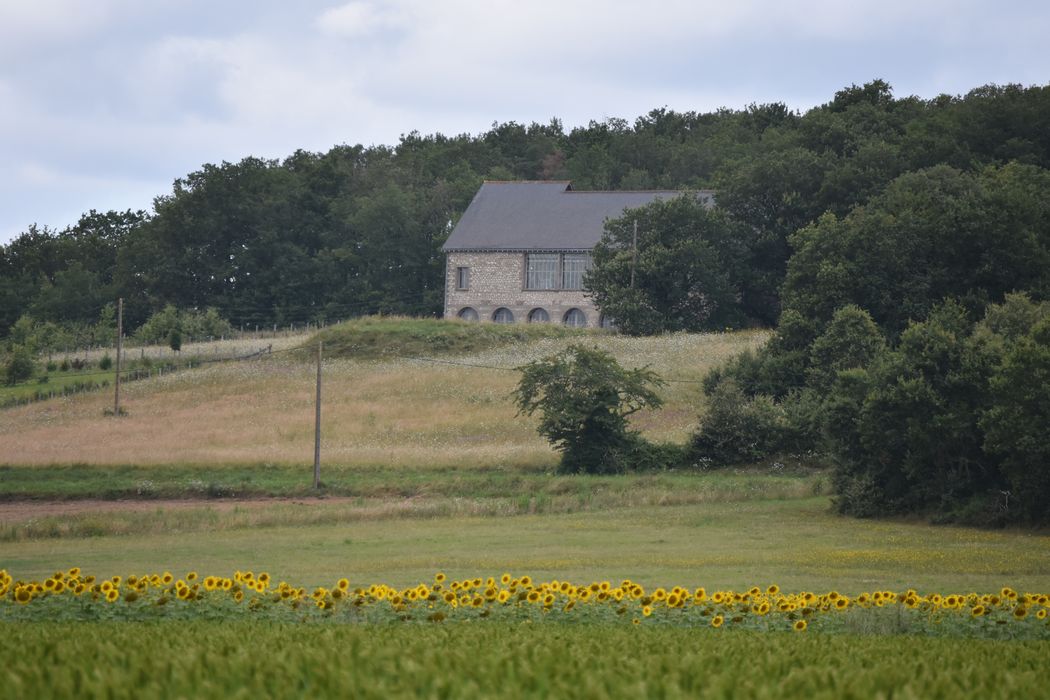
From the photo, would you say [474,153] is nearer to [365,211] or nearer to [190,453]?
[365,211]

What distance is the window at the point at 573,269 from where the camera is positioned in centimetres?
10138

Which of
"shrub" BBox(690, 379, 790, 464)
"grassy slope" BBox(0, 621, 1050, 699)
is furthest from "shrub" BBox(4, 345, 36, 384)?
"grassy slope" BBox(0, 621, 1050, 699)

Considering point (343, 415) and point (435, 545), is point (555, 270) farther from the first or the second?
point (435, 545)

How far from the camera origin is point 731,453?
5388 cm

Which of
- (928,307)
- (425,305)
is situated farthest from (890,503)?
(425,305)

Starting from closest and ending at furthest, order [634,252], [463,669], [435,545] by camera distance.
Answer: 1. [463,669]
2. [435,545]
3. [634,252]

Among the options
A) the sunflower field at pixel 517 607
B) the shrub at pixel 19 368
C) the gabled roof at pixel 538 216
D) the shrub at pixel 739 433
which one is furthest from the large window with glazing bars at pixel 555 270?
the sunflower field at pixel 517 607

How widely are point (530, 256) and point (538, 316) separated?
497cm

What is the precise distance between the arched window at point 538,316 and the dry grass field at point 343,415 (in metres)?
14.9

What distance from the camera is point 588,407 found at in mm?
52750

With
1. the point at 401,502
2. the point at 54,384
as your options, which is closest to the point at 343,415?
the point at 54,384

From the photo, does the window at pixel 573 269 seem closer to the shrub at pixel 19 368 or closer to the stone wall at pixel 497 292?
A: the stone wall at pixel 497 292

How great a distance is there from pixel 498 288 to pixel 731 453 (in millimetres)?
51647

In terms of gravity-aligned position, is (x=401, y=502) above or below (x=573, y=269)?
below
